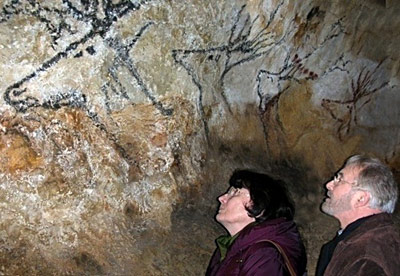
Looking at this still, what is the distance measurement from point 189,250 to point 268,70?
54.6 inches

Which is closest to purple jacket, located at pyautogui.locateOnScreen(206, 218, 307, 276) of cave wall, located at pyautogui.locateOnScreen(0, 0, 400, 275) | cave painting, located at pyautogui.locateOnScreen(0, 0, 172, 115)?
cave wall, located at pyautogui.locateOnScreen(0, 0, 400, 275)

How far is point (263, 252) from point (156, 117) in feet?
4.72

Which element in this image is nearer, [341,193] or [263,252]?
[263,252]

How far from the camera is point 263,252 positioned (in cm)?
203

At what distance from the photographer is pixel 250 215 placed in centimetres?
222

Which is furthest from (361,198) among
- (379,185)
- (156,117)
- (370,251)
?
(156,117)

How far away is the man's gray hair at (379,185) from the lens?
2.07 m

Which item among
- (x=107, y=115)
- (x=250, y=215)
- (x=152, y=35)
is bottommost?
(x=250, y=215)

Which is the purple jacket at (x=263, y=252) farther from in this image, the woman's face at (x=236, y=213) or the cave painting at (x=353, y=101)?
the cave painting at (x=353, y=101)

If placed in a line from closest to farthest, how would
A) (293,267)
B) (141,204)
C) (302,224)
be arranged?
(293,267), (141,204), (302,224)

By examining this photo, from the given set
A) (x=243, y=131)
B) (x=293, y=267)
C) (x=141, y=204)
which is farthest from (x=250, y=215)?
(x=243, y=131)

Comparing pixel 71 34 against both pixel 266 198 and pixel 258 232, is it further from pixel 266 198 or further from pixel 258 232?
pixel 258 232

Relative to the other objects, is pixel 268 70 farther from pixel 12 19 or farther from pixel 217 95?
pixel 12 19

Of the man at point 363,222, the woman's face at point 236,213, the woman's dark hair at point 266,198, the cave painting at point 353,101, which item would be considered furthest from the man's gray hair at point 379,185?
the cave painting at point 353,101
